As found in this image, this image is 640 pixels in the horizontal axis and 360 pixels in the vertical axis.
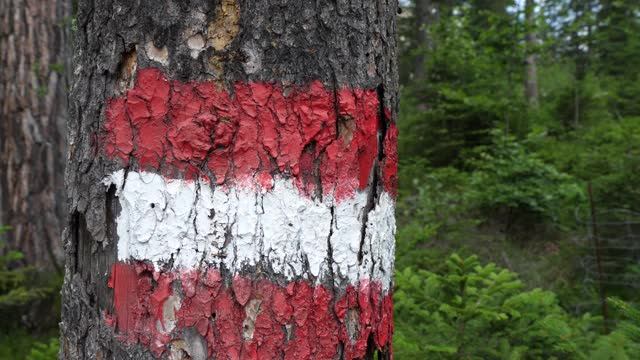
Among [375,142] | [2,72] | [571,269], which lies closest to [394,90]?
[375,142]

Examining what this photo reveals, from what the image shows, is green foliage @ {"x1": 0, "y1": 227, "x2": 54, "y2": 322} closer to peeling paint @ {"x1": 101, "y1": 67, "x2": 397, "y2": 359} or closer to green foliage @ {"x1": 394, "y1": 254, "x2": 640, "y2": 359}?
green foliage @ {"x1": 394, "y1": 254, "x2": 640, "y2": 359}

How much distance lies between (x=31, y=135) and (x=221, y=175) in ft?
12.2

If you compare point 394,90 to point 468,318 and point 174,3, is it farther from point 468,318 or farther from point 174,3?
point 468,318

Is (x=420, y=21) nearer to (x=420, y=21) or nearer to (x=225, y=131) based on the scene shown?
(x=420, y=21)

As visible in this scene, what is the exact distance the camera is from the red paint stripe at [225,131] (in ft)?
3.38

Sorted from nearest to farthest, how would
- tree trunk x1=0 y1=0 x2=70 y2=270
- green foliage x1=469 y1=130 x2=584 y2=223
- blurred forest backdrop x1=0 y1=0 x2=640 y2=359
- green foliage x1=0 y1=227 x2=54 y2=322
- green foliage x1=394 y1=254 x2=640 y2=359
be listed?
green foliage x1=394 y1=254 x2=640 y2=359 < blurred forest backdrop x1=0 y1=0 x2=640 y2=359 < green foliage x1=0 y1=227 x2=54 y2=322 < tree trunk x1=0 y1=0 x2=70 y2=270 < green foliage x1=469 y1=130 x2=584 y2=223

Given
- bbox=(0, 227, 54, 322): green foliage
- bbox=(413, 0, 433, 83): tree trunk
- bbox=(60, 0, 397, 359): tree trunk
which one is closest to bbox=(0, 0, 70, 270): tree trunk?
bbox=(0, 227, 54, 322): green foliage

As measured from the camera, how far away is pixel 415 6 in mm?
12969

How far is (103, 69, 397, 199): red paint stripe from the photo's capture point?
3.38 feet

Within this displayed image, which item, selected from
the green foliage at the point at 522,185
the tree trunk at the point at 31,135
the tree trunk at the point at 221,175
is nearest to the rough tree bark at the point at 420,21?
the green foliage at the point at 522,185

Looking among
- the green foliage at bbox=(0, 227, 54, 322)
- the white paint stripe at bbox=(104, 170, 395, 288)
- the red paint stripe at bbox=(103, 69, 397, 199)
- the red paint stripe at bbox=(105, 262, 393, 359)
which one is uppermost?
the red paint stripe at bbox=(103, 69, 397, 199)

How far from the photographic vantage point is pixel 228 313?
104 centimetres

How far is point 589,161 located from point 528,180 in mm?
688

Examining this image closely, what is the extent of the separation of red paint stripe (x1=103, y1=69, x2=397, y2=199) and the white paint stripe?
33 mm
